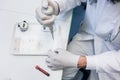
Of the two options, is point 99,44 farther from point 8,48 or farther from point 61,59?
point 8,48

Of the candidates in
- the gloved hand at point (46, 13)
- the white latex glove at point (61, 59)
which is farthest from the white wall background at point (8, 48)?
the gloved hand at point (46, 13)

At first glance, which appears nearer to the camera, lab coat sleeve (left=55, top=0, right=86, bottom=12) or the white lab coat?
the white lab coat

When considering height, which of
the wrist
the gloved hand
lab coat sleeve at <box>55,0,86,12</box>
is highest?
lab coat sleeve at <box>55,0,86,12</box>

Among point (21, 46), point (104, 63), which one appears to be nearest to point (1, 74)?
point (21, 46)

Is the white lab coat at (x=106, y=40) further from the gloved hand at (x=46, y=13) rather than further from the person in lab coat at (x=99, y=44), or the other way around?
the gloved hand at (x=46, y=13)

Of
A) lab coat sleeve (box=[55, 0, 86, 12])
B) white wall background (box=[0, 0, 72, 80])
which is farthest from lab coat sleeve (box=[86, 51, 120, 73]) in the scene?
lab coat sleeve (box=[55, 0, 86, 12])

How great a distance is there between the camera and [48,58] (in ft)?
3.17

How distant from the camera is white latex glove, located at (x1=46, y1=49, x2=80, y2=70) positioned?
0.94 m

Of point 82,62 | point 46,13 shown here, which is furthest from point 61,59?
point 46,13

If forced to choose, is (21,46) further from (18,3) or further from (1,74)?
(18,3)

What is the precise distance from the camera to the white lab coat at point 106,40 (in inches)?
35.1

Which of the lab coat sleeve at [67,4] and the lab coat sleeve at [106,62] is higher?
the lab coat sleeve at [67,4]

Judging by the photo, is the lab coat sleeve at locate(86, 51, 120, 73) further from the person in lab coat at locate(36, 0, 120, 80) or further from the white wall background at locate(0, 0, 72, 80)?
the white wall background at locate(0, 0, 72, 80)

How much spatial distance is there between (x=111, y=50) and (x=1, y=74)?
0.47 metres
